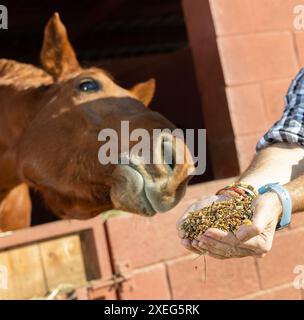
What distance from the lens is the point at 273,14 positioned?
11.4 ft

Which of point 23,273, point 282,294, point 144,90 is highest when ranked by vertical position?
point 144,90

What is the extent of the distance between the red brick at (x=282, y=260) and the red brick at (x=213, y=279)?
8 centimetres

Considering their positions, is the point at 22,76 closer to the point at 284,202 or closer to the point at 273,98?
the point at 273,98

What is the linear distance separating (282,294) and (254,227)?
2155mm

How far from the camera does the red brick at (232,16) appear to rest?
10.7ft

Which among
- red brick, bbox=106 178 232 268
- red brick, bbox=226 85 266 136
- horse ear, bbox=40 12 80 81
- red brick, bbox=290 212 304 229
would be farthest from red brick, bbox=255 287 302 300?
horse ear, bbox=40 12 80 81

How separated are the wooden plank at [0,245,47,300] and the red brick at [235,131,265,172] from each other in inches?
54.2

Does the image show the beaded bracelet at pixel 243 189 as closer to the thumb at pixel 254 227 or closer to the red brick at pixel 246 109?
the thumb at pixel 254 227

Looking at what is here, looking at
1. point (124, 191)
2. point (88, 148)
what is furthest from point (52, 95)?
point (124, 191)

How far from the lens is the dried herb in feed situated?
131 centimetres

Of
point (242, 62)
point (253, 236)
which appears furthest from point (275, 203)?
point (242, 62)

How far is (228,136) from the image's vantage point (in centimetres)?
329

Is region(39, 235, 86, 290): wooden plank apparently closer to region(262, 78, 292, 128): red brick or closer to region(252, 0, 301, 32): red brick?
region(262, 78, 292, 128): red brick

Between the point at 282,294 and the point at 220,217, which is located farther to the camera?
the point at 282,294
